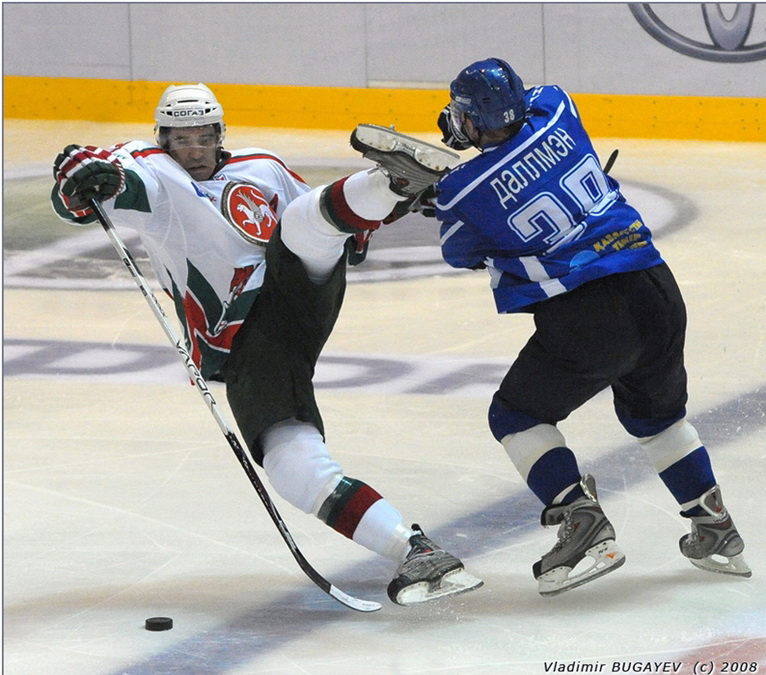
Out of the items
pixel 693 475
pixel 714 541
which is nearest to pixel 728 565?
pixel 714 541

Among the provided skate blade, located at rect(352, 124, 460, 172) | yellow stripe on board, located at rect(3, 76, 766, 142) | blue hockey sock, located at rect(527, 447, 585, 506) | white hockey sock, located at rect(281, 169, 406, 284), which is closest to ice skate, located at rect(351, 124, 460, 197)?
skate blade, located at rect(352, 124, 460, 172)

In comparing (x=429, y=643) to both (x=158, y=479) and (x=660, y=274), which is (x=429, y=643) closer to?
(x=660, y=274)

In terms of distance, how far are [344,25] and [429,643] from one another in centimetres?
542

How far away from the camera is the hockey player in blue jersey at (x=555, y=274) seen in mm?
2516

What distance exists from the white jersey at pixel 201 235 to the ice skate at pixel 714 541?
94cm

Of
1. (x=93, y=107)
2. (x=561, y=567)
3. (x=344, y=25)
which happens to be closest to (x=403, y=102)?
(x=344, y=25)

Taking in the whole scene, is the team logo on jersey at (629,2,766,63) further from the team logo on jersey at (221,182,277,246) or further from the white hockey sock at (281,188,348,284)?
the white hockey sock at (281,188,348,284)

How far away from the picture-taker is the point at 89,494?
3.30 metres

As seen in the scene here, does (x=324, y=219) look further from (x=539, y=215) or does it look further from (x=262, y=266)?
(x=539, y=215)

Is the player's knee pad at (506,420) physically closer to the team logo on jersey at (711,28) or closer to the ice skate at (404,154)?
the ice skate at (404,154)

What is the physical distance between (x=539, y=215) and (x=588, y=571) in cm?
63

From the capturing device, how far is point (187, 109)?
2.78 metres

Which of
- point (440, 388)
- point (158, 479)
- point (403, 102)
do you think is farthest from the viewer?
point (403, 102)

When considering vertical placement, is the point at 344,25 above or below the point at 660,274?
above
